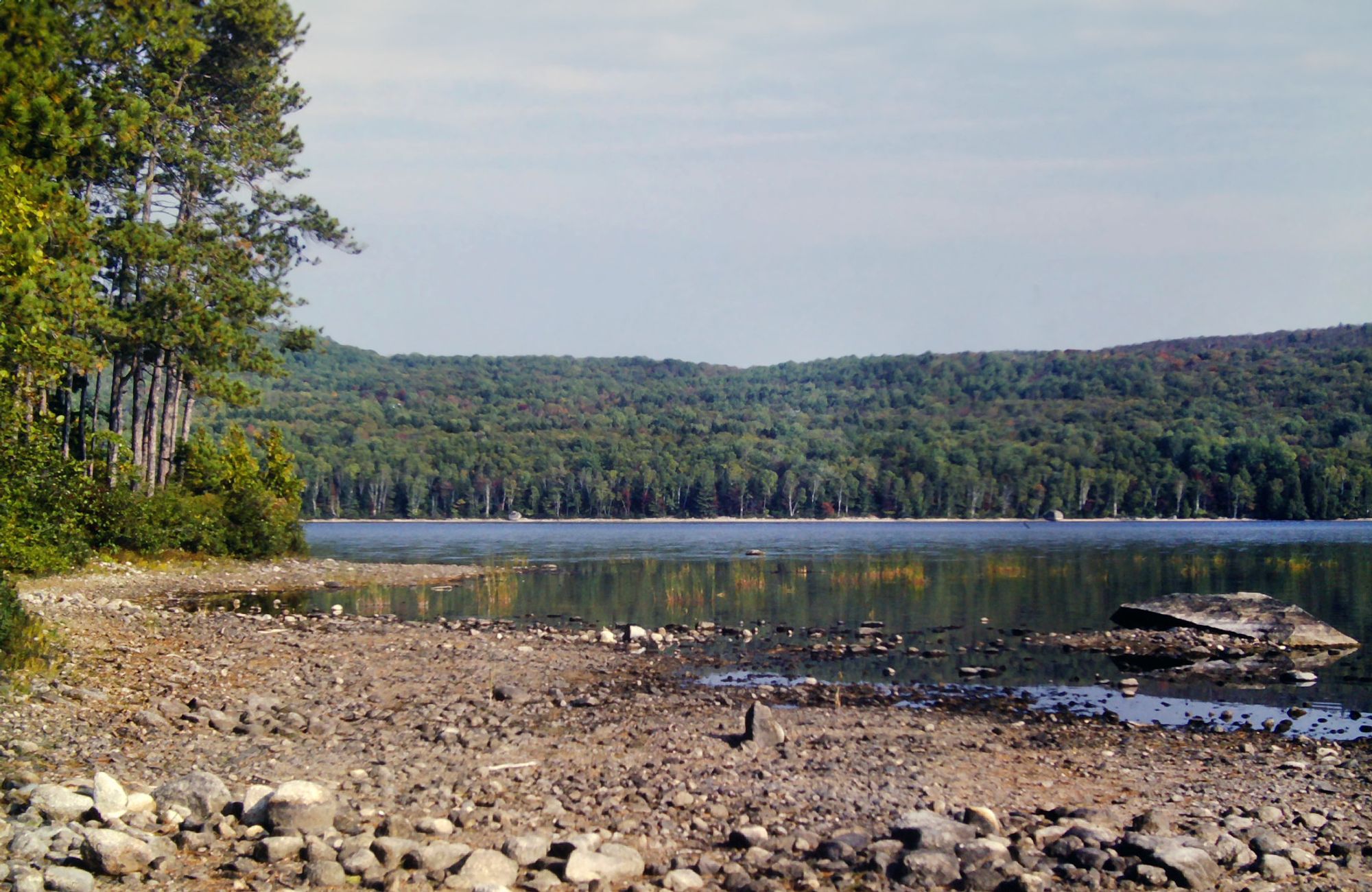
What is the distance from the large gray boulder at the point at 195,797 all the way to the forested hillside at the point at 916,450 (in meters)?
129

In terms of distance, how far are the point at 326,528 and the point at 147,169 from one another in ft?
316

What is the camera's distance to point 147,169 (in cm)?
3478

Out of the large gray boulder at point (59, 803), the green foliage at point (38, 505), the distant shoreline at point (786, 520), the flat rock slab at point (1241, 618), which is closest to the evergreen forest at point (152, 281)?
the green foliage at point (38, 505)

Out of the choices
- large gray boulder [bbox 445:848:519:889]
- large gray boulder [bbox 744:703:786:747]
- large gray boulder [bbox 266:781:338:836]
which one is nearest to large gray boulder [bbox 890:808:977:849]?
large gray boulder [bbox 445:848:519:889]

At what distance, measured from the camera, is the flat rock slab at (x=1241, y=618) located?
2255 cm

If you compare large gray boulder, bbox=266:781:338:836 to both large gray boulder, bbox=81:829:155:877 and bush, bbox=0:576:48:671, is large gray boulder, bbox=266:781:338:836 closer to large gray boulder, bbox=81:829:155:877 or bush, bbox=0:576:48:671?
large gray boulder, bbox=81:829:155:877

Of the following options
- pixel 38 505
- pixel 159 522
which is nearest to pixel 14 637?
pixel 38 505

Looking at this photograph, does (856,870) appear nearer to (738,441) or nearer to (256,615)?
(256,615)

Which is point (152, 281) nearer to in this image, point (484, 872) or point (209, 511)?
point (209, 511)

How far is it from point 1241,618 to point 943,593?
11.4 m

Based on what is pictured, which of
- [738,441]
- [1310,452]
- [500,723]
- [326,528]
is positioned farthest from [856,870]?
[738,441]

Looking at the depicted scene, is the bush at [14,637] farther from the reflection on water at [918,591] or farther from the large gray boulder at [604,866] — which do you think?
the reflection on water at [918,591]

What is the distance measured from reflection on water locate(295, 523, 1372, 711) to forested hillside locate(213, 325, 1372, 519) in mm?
70929

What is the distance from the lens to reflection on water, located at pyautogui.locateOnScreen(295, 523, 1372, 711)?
19.8 metres
